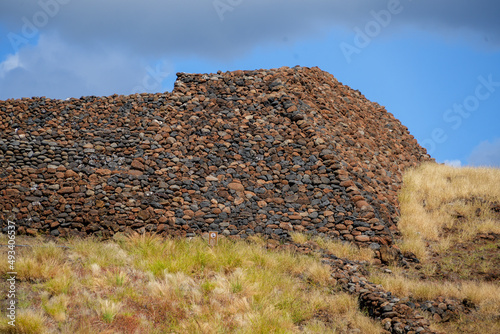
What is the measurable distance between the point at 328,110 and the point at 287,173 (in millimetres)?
4972

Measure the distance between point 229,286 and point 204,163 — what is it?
7.18 metres

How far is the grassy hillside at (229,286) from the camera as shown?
8.16 m

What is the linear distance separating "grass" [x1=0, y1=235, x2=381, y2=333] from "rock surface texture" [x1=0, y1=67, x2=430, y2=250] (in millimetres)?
2736

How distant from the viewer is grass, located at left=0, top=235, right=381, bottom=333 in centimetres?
803

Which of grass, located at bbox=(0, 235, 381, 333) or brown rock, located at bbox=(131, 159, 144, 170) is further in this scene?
brown rock, located at bbox=(131, 159, 144, 170)

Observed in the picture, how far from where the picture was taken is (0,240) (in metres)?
13.6

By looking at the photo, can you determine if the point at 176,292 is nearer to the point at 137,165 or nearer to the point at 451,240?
the point at 137,165

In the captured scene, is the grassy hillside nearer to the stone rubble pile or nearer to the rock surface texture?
the stone rubble pile

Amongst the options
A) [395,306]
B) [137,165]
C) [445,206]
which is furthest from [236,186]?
[445,206]

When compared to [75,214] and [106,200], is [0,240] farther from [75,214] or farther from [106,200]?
A: [106,200]

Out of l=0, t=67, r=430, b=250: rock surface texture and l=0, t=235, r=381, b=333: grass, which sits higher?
l=0, t=67, r=430, b=250: rock surface texture

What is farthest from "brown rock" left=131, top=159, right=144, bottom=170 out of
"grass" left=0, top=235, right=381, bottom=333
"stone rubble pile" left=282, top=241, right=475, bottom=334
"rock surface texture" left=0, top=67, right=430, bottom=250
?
"stone rubble pile" left=282, top=241, right=475, bottom=334

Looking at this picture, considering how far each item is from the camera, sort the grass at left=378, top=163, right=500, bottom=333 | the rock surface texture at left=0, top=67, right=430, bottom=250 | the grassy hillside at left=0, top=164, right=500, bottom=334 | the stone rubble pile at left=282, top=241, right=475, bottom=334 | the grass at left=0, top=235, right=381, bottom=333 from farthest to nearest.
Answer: the rock surface texture at left=0, top=67, right=430, bottom=250, the grass at left=378, top=163, right=500, bottom=333, the stone rubble pile at left=282, top=241, right=475, bottom=334, the grassy hillside at left=0, top=164, right=500, bottom=334, the grass at left=0, top=235, right=381, bottom=333


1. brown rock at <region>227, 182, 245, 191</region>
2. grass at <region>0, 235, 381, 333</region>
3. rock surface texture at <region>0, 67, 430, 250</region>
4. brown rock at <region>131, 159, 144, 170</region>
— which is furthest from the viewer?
brown rock at <region>131, 159, 144, 170</region>
